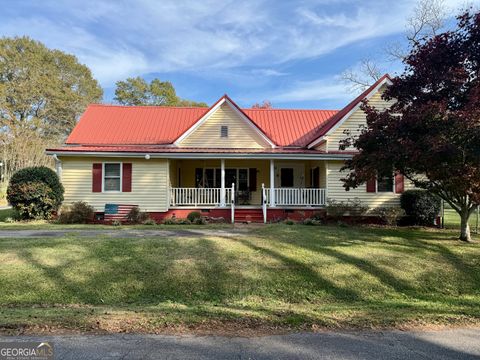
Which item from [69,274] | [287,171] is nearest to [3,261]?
[69,274]

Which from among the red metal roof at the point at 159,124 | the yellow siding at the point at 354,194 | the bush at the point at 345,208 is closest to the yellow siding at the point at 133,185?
the red metal roof at the point at 159,124

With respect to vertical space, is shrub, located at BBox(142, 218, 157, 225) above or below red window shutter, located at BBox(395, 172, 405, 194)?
below

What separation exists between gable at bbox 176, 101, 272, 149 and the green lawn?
8376 mm

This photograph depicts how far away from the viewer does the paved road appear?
4164 mm

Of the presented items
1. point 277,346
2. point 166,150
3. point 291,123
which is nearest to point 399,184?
point 291,123

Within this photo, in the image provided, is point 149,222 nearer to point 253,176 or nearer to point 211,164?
point 211,164

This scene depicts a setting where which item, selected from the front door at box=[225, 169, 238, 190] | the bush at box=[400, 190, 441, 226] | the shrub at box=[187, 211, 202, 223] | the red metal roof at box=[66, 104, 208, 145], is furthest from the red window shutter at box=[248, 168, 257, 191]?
the bush at box=[400, 190, 441, 226]

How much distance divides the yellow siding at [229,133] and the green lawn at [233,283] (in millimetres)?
8376

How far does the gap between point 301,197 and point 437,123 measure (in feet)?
27.2

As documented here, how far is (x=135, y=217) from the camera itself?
16.2 m

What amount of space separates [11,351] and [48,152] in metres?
13.9

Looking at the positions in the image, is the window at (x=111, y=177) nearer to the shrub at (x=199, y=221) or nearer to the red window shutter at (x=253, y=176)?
the shrub at (x=199, y=221)

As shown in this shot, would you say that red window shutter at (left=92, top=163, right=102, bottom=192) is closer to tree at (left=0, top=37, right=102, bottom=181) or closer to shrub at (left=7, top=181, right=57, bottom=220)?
shrub at (left=7, top=181, right=57, bottom=220)

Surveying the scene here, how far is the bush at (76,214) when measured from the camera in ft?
51.0
